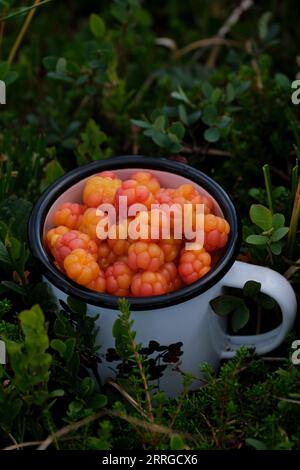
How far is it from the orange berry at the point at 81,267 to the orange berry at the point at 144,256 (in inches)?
2.2

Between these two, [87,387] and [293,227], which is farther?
[293,227]

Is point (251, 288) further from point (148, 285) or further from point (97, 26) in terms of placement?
point (97, 26)

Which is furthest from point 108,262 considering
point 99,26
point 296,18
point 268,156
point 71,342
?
point 296,18

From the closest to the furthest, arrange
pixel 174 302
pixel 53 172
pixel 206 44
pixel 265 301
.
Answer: pixel 174 302
pixel 265 301
pixel 53 172
pixel 206 44

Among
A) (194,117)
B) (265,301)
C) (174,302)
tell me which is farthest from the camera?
(194,117)

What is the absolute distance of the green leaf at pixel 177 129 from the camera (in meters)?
1.43

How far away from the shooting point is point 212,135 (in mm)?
1482

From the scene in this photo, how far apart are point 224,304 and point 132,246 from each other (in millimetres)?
174

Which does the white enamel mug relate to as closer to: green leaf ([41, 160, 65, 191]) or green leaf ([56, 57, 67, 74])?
green leaf ([41, 160, 65, 191])

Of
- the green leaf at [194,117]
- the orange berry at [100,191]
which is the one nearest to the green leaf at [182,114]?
the green leaf at [194,117]

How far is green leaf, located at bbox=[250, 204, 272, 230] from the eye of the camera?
1205mm

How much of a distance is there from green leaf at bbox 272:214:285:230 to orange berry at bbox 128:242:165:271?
219mm

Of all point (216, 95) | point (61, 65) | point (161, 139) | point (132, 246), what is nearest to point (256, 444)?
point (132, 246)

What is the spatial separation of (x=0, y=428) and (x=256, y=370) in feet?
1.30
